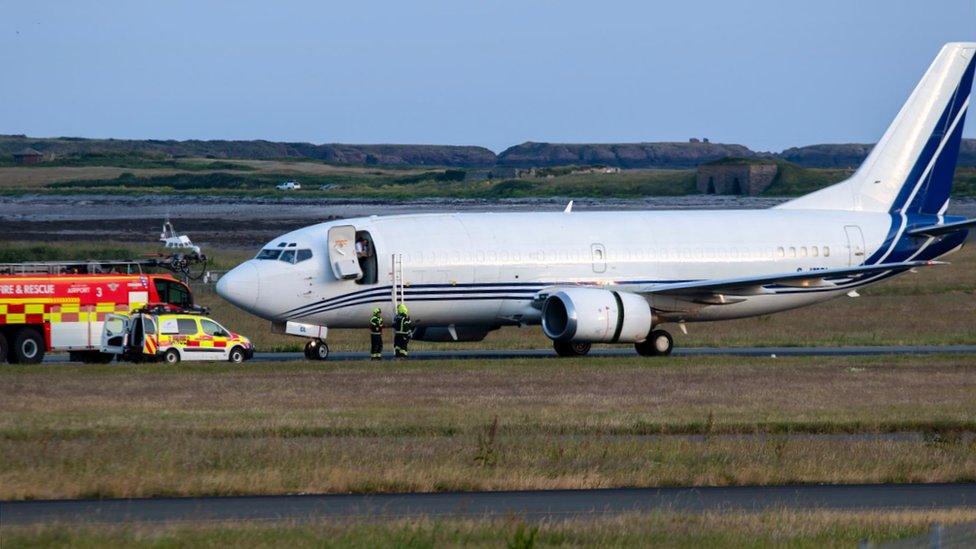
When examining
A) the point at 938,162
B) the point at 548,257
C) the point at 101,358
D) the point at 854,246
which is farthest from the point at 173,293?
the point at 938,162

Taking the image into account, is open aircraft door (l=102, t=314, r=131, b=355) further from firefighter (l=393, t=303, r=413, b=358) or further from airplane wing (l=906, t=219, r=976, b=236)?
airplane wing (l=906, t=219, r=976, b=236)

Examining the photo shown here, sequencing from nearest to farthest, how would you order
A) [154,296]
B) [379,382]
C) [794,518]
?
[794,518] < [379,382] < [154,296]

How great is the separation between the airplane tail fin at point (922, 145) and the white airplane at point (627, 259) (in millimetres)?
30

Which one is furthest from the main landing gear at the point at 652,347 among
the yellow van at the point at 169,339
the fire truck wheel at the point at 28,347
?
the fire truck wheel at the point at 28,347

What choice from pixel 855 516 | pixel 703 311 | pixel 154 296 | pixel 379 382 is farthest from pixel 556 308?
pixel 855 516

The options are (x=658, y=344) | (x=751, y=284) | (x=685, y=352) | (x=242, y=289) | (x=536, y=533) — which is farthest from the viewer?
(x=685, y=352)

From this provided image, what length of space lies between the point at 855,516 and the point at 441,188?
17610cm

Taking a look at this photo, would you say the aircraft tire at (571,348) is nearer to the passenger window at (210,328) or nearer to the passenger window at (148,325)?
the passenger window at (210,328)

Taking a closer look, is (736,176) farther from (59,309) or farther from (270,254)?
(59,309)

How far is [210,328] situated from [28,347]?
16.0 feet

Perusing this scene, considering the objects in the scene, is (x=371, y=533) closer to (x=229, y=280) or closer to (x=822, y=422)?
(x=822, y=422)

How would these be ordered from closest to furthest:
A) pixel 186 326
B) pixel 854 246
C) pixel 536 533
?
1. pixel 536 533
2. pixel 186 326
3. pixel 854 246

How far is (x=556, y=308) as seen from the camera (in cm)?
3884

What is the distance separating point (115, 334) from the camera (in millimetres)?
39594
